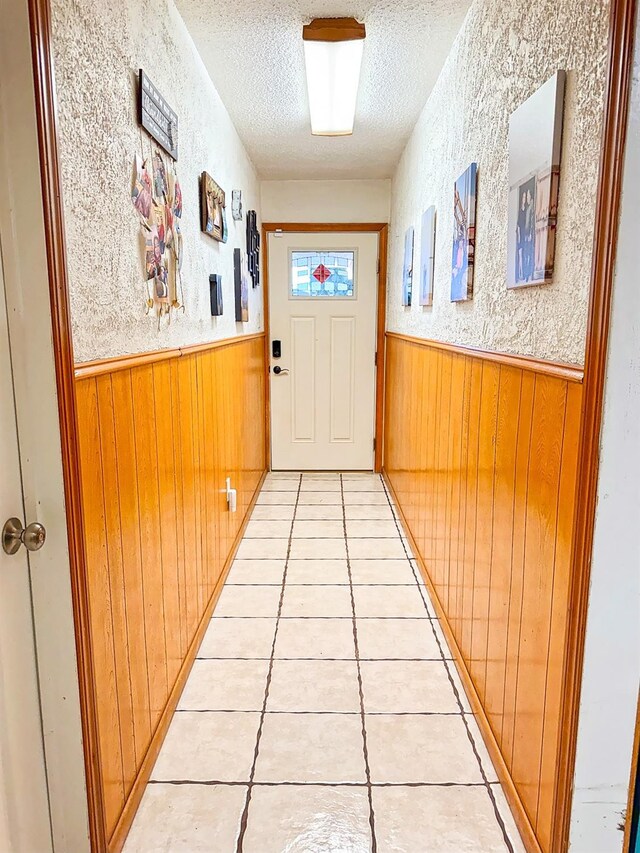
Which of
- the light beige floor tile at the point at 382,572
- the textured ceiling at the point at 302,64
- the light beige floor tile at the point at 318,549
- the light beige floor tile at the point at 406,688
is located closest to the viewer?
the light beige floor tile at the point at 406,688

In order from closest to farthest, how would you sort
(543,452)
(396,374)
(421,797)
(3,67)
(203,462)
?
(3,67)
(543,452)
(421,797)
(203,462)
(396,374)

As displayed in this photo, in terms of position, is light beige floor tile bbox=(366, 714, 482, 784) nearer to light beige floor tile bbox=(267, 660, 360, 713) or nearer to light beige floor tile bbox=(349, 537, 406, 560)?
light beige floor tile bbox=(267, 660, 360, 713)

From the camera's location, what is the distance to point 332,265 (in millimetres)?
4613

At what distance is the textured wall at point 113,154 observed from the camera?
1213mm

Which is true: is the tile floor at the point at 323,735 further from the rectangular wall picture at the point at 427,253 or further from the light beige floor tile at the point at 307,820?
the rectangular wall picture at the point at 427,253

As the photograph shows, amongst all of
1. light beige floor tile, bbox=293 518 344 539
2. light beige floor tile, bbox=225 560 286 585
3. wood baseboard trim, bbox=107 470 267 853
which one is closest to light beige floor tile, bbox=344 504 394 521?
light beige floor tile, bbox=293 518 344 539

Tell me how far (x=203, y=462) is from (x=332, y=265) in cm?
266

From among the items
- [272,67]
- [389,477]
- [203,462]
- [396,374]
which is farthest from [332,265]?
[203,462]

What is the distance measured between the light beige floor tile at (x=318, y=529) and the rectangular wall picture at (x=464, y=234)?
67.1 inches

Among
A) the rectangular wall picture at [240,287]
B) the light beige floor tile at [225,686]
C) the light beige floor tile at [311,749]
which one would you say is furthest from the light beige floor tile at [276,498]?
the light beige floor tile at [311,749]

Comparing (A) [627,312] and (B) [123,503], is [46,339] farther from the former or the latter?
(A) [627,312]

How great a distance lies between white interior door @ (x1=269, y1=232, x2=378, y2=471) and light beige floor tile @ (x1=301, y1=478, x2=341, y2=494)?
29 cm

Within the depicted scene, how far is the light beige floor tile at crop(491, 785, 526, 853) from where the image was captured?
4.68ft

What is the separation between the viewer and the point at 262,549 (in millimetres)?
3262
